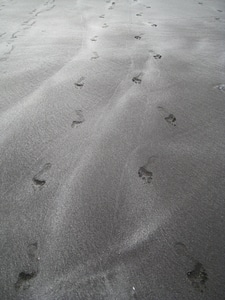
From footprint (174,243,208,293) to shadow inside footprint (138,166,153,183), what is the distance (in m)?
0.38

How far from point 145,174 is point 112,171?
189 mm

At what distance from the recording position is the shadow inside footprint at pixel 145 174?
114cm

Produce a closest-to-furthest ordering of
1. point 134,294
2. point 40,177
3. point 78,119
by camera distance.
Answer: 1. point 134,294
2. point 40,177
3. point 78,119

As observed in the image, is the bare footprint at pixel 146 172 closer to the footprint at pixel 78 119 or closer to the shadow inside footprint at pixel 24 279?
the footprint at pixel 78 119

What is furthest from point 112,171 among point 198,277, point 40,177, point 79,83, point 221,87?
point 221,87

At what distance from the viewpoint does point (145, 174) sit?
117 centimetres

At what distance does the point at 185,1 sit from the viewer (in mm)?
4039


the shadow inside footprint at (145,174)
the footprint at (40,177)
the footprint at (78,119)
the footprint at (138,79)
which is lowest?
the shadow inside footprint at (145,174)

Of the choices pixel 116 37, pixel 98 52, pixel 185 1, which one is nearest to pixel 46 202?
pixel 98 52

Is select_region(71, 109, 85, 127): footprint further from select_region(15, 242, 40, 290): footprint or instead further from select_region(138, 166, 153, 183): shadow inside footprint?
select_region(15, 242, 40, 290): footprint

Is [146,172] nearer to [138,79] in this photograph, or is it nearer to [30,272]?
[30,272]

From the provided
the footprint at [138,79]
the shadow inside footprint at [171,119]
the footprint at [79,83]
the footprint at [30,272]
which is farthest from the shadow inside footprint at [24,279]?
the footprint at [138,79]

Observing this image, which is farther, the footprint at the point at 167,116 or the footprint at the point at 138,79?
the footprint at the point at 138,79

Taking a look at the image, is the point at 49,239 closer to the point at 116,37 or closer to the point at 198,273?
the point at 198,273
